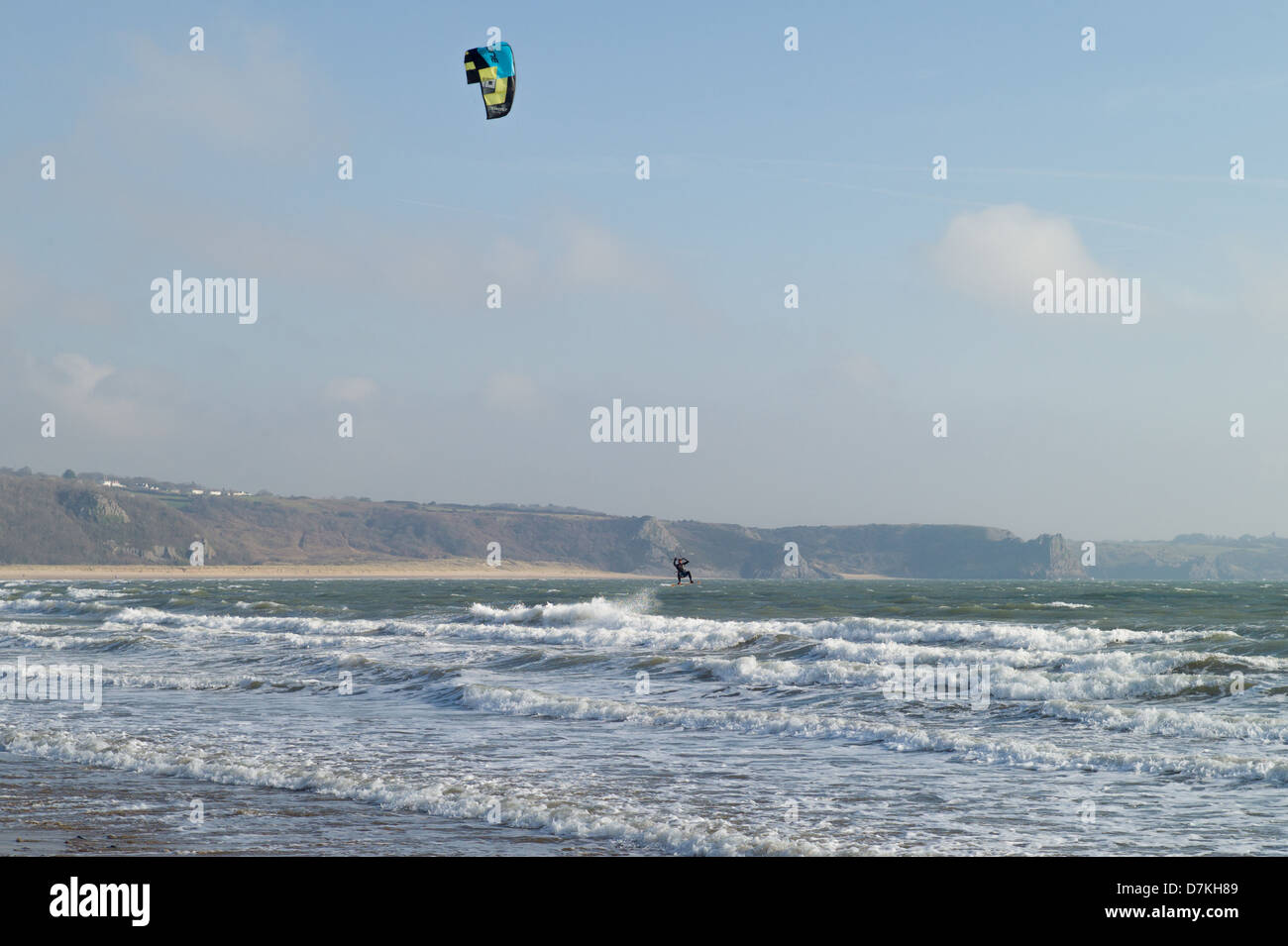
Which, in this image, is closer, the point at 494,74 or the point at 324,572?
the point at 494,74

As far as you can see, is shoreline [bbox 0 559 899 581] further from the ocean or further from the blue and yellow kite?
the blue and yellow kite

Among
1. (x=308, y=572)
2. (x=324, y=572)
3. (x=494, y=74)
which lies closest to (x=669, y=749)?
(x=494, y=74)

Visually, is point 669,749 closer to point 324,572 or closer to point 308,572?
point 308,572

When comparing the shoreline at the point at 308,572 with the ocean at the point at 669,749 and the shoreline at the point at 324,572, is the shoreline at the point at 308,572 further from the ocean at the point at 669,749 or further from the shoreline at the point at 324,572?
the ocean at the point at 669,749
